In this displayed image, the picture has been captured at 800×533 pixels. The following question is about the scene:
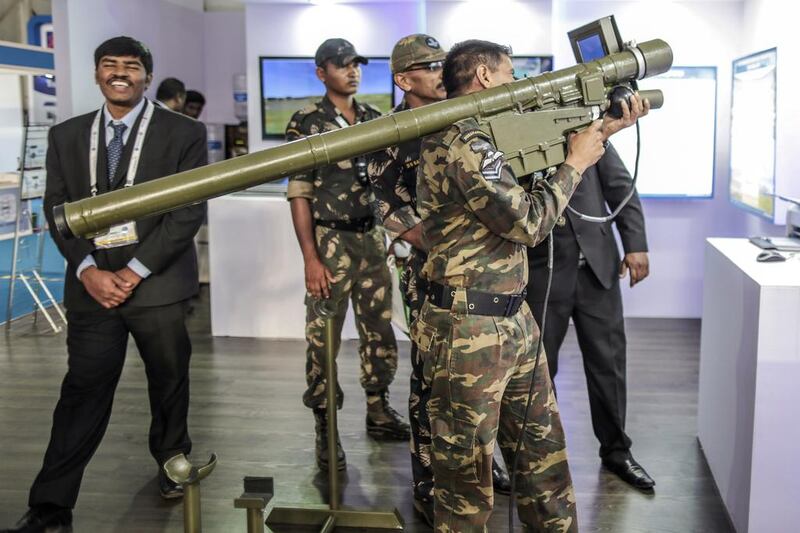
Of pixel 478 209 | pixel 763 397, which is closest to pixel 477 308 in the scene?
pixel 478 209

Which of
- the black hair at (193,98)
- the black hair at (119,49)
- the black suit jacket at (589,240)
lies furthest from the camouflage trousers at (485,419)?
the black hair at (193,98)

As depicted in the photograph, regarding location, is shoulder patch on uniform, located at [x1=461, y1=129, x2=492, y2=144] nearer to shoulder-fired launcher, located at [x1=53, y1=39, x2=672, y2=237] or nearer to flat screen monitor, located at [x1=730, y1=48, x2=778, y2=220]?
shoulder-fired launcher, located at [x1=53, y1=39, x2=672, y2=237]

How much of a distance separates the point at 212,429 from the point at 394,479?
40.6 inches

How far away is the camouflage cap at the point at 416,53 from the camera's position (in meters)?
3.02

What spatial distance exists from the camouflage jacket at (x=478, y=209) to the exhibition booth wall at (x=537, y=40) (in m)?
3.60

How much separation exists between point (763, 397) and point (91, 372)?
2.16 metres

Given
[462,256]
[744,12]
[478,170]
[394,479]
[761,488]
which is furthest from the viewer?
[744,12]

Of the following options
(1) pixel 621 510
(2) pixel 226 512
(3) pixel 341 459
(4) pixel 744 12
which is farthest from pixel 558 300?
(4) pixel 744 12

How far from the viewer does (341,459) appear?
3625 millimetres

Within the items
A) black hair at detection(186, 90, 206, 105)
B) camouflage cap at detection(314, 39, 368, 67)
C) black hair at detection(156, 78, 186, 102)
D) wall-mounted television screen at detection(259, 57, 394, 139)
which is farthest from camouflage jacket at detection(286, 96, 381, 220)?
black hair at detection(186, 90, 206, 105)

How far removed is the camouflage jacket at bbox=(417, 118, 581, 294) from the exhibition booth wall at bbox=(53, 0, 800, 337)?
3603 millimetres

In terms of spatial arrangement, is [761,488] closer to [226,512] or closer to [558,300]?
[558,300]

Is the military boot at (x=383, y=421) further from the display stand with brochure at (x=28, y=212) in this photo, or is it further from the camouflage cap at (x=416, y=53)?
the display stand with brochure at (x=28, y=212)

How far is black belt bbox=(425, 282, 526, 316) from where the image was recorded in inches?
89.2
